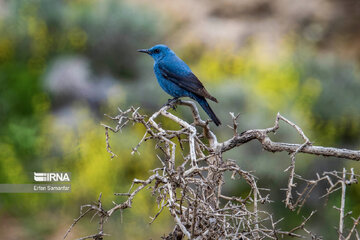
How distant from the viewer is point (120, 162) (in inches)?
273

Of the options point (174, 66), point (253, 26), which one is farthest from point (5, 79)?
point (253, 26)

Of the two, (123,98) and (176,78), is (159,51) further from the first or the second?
(123,98)

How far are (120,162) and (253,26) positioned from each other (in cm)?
720

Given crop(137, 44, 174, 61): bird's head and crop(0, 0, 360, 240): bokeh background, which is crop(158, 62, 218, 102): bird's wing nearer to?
crop(137, 44, 174, 61): bird's head

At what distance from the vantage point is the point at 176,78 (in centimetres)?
448

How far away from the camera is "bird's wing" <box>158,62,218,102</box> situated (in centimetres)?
425

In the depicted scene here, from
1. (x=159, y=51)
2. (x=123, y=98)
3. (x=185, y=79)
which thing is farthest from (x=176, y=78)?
(x=123, y=98)

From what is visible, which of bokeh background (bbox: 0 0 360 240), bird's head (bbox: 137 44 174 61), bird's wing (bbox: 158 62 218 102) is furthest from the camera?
bokeh background (bbox: 0 0 360 240)

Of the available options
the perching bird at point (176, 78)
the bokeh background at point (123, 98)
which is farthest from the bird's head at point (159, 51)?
the bokeh background at point (123, 98)

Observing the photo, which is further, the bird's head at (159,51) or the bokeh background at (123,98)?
the bokeh background at (123,98)

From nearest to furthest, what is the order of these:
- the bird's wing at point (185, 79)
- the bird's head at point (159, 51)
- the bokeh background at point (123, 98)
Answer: the bird's wing at point (185, 79)
the bird's head at point (159, 51)
the bokeh background at point (123, 98)

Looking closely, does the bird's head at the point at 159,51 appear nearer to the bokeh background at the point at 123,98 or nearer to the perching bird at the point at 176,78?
the perching bird at the point at 176,78

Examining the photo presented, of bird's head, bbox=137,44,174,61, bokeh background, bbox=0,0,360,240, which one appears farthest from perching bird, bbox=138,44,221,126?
bokeh background, bbox=0,0,360,240

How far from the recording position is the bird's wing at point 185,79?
4.25 metres
